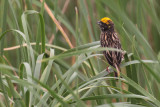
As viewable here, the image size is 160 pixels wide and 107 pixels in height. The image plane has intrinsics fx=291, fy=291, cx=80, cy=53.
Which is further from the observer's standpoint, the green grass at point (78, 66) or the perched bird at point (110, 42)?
the perched bird at point (110, 42)

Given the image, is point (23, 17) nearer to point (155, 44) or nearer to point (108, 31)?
point (108, 31)

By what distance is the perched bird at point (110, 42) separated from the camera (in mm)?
2215

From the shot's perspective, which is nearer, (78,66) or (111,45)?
(78,66)

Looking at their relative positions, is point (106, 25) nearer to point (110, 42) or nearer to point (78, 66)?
point (110, 42)

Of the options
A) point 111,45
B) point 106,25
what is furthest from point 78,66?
point 106,25

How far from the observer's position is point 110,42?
7.86 feet

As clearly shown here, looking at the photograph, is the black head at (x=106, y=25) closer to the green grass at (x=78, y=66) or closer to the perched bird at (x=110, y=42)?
the perched bird at (x=110, y=42)

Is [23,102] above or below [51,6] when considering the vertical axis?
below

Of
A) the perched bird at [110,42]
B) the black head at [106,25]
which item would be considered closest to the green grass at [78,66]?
the perched bird at [110,42]

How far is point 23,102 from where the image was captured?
165cm

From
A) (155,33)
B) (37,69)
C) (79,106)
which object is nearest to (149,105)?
(79,106)

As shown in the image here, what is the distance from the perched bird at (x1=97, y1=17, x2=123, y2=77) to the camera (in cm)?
221

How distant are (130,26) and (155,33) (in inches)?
115

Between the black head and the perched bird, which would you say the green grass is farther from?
the black head
